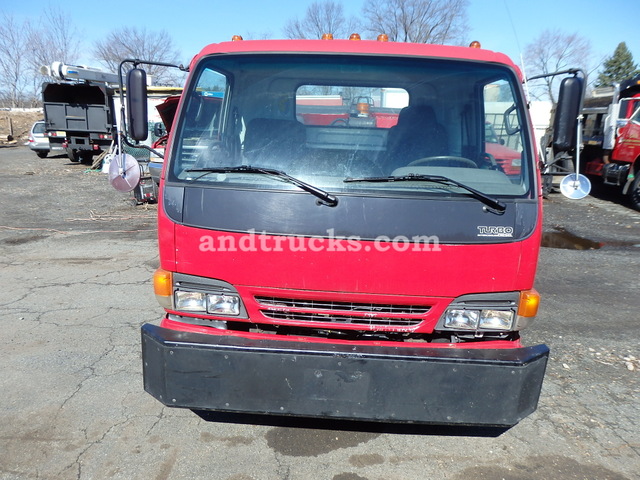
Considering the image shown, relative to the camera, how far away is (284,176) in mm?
2629

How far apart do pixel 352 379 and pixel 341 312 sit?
37 cm

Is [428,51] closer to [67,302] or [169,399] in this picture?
[169,399]

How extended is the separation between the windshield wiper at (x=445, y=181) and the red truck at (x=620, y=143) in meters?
11.5

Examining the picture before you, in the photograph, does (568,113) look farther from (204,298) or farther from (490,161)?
(204,298)

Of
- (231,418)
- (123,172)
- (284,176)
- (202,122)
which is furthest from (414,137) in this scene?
(231,418)

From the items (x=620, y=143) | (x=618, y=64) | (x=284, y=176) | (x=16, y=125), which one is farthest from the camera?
(x=618, y=64)

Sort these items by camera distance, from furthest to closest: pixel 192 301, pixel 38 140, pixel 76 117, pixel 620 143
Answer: pixel 38 140
pixel 76 117
pixel 620 143
pixel 192 301

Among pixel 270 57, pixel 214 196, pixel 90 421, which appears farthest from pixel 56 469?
pixel 270 57

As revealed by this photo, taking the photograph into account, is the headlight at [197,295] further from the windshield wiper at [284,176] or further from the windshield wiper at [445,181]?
the windshield wiper at [445,181]

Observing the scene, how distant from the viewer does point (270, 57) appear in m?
2.93

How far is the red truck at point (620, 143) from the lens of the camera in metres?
12.1

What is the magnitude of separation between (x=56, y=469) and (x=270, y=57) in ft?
8.57

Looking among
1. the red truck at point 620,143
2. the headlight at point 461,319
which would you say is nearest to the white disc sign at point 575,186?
the headlight at point 461,319

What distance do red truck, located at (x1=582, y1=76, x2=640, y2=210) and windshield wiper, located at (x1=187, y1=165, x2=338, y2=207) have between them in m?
12.0
